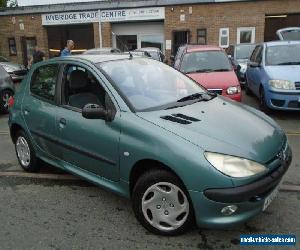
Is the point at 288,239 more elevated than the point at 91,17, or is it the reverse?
the point at 91,17

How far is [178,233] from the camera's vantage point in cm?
314

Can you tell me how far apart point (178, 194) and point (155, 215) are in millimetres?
325

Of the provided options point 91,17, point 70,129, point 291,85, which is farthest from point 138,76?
point 91,17

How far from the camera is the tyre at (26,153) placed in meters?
4.72

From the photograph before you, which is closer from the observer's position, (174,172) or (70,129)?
(174,172)

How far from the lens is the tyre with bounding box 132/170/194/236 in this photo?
302cm

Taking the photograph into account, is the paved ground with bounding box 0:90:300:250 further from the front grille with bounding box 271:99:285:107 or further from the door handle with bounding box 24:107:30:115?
the front grille with bounding box 271:99:285:107

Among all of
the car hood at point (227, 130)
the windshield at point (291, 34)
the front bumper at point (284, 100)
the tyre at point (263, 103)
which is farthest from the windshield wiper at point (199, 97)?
the windshield at point (291, 34)

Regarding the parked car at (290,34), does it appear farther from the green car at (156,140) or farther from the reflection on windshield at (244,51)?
the green car at (156,140)

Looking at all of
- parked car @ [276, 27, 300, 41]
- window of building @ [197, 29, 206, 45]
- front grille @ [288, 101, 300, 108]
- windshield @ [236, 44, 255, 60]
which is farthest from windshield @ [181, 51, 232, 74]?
window of building @ [197, 29, 206, 45]

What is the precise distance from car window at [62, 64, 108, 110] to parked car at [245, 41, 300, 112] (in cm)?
427

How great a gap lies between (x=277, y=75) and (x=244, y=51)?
6.22 meters

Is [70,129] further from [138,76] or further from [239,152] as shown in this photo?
[239,152]

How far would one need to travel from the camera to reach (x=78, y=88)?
13.6 ft
